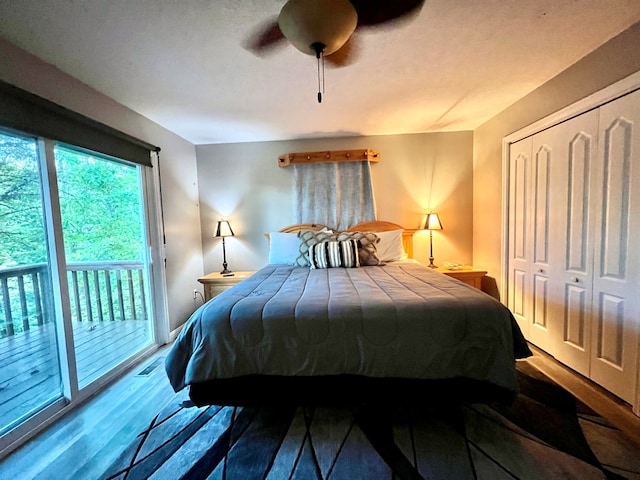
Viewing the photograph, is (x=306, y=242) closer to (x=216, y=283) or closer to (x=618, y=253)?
(x=216, y=283)

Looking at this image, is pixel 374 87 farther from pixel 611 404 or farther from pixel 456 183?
pixel 611 404

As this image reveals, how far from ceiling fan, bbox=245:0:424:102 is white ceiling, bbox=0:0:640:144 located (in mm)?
72

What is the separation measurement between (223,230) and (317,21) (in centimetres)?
267

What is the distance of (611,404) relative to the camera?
1.73 meters

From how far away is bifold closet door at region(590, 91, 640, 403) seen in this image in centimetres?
165

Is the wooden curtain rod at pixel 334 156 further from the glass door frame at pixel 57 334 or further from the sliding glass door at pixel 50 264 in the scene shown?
the glass door frame at pixel 57 334

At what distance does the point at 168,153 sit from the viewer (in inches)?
120

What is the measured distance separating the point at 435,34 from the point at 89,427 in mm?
3221

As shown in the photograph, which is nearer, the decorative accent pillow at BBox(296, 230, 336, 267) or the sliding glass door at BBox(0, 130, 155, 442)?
the sliding glass door at BBox(0, 130, 155, 442)

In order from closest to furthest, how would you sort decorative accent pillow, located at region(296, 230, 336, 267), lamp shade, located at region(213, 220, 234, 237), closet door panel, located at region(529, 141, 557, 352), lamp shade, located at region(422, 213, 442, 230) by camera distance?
closet door panel, located at region(529, 141, 557, 352)
decorative accent pillow, located at region(296, 230, 336, 267)
lamp shade, located at region(422, 213, 442, 230)
lamp shade, located at region(213, 220, 234, 237)

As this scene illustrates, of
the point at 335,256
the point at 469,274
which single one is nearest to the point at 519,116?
the point at 469,274

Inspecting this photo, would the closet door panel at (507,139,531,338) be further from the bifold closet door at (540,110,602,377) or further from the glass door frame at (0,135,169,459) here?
the glass door frame at (0,135,169,459)

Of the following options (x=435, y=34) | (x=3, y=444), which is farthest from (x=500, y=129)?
(x=3, y=444)

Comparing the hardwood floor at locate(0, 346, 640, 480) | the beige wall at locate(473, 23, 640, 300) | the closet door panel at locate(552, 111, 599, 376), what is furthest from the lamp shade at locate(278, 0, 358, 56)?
the hardwood floor at locate(0, 346, 640, 480)
